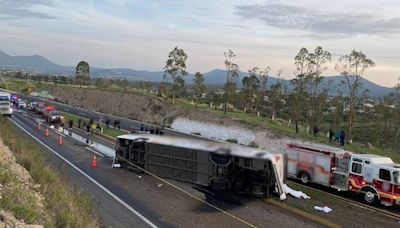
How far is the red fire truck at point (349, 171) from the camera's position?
2431 centimetres

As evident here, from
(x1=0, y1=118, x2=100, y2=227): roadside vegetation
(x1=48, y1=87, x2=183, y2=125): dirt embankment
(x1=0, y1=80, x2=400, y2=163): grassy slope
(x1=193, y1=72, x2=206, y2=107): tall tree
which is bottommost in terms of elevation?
(x1=48, y1=87, x2=183, y2=125): dirt embankment

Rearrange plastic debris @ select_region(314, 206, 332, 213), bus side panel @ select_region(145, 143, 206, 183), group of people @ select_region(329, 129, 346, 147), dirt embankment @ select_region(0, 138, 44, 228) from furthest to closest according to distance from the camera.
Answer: group of people @ select_region(329, 129, 346, 147)
bus side panel @ select_region(145, 143, 206, 183)
plastic debris @ select_region(314, 206, 332, 213)
dirt embankment @ select_region(0, 138, 44, 228)

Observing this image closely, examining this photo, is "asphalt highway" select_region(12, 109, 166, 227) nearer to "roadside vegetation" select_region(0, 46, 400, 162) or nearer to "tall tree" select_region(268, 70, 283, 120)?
"roadside vegetation" select_region(0, 46, 400, 162)

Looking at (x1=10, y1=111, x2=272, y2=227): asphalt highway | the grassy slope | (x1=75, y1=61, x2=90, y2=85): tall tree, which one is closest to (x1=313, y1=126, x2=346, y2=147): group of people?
the grassy slope

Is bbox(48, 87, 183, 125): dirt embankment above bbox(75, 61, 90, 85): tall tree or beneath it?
beneath

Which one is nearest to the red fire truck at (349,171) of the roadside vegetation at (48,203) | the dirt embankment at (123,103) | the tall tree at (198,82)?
the roadside vegetation at (48,203)

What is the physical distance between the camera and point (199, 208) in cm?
2167

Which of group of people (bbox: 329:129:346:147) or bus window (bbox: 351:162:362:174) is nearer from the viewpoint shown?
bus window (bbox: 351:162:362:174)

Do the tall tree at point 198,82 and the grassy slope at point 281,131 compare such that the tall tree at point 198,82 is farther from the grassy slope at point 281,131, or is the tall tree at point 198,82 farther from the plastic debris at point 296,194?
the plastic debris at point 296,194

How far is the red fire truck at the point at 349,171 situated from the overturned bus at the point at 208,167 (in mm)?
3510

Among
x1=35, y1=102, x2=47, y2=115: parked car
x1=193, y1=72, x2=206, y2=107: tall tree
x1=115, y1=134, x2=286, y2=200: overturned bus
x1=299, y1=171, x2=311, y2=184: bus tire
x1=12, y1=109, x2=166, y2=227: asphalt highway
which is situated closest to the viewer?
x1=12, y1=109, x2=166, y2=227: asphalt highway

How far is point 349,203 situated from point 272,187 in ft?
16.8

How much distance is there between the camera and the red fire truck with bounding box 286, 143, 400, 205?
24.3 meters

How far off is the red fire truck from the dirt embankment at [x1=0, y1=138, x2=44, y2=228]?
1394cm
